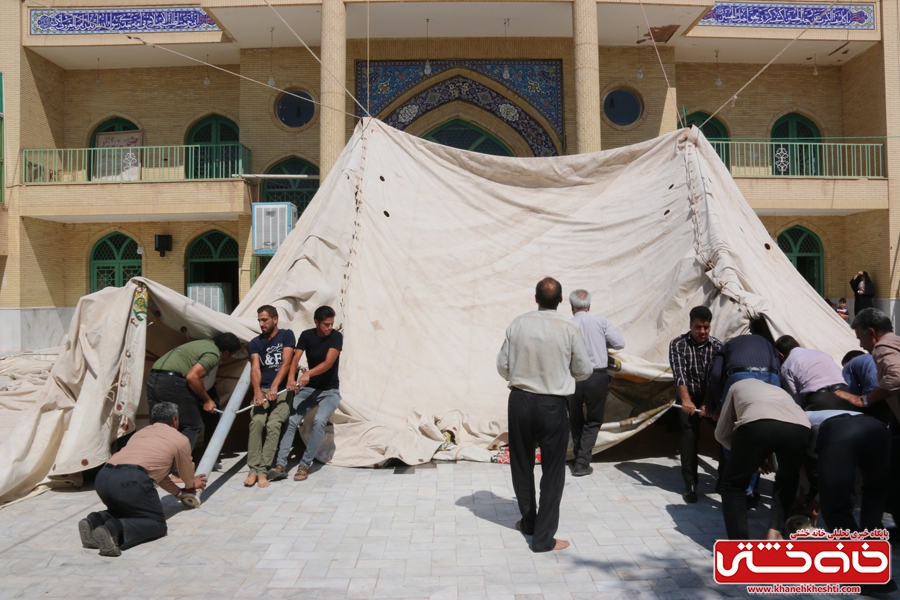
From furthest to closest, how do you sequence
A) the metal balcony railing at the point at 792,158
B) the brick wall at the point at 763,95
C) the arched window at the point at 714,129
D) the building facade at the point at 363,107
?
the brick wall at the point at 763,95 < the arched window at the point at 714,129 < the metal balcony railing at the point at 792,158 < the building facade at the point at 363,107

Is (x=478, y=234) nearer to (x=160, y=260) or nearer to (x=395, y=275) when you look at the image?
(x=395, y=275)

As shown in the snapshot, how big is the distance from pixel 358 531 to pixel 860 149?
52.4ft

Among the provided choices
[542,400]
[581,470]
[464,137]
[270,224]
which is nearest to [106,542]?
[542,400]

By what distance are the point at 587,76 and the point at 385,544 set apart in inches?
418

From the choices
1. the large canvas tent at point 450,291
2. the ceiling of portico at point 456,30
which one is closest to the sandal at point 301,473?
the large canvas tent at point 450,291

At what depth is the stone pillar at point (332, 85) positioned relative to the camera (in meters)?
12.4

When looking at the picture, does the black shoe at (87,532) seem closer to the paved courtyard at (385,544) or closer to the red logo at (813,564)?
the paved courtyard at (385,544)

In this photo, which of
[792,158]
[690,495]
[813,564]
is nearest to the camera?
[813,564]

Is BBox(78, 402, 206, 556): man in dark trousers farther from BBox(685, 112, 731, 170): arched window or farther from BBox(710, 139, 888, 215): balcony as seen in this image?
BBox(685, 112, 731, 170): arched window

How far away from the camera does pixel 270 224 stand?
13953mm

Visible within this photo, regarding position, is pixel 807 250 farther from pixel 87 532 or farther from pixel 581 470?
pixel 87 532

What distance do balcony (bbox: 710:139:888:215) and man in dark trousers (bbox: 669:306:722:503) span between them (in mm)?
10978

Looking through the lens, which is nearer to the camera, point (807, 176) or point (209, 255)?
point (807, 176)

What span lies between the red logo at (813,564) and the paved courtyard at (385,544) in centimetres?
15
